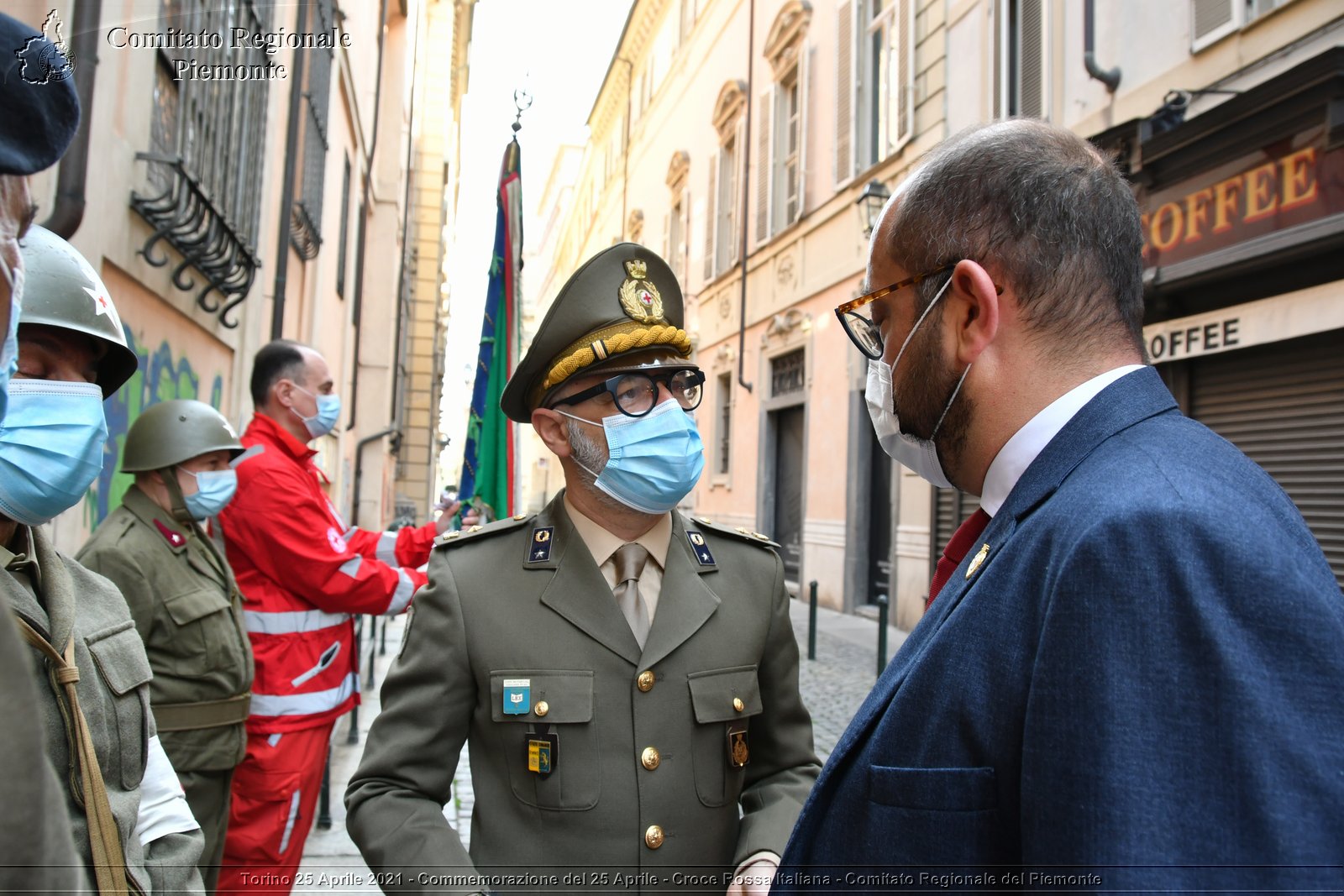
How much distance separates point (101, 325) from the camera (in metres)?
1.94

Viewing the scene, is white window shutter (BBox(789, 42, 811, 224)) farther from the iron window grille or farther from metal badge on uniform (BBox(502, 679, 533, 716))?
metal badge on uniform (BBox(502, 679, 533, 716))

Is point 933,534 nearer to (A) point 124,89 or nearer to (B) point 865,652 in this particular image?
(B) point 865,652

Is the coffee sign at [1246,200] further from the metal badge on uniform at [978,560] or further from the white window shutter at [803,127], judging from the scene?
the white window shutter at [803,127]

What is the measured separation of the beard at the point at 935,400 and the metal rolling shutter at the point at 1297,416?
5625mm

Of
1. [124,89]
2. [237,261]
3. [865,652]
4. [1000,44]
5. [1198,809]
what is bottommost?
[865,652]

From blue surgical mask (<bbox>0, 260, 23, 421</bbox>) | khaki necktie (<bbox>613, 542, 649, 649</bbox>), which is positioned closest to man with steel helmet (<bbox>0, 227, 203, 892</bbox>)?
blue surgical mask (<bbox>0, 260, 23, 421</bbox>)

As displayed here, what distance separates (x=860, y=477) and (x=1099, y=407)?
37.5 feet

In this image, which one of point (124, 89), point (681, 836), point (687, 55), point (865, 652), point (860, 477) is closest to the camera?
point (681, 836)

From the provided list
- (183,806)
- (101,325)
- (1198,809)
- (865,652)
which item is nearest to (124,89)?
(101,325)

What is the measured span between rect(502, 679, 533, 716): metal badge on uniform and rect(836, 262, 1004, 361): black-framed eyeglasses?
2.98 feet

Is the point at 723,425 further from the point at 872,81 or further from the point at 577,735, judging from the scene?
the point at 577,735

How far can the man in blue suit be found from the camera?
81cm

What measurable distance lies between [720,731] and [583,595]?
0.39 metres

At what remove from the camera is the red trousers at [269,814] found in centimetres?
321
